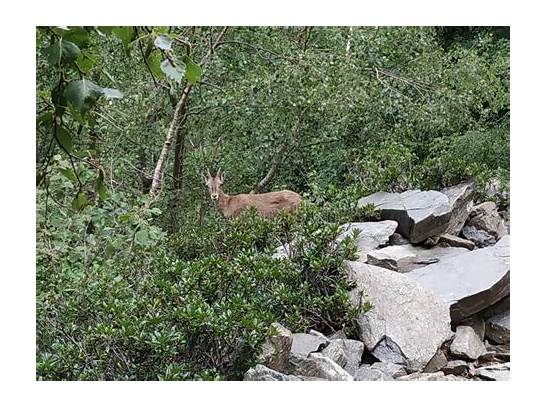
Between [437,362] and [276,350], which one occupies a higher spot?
[276,350]

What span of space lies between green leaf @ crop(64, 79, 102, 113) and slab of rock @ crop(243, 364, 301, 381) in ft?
5.47

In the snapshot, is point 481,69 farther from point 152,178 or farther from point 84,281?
point 84,281

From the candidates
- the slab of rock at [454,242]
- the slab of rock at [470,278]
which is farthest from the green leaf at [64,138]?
the slab of rock at [454,242]

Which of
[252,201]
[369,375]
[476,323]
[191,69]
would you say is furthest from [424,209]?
[191,69]

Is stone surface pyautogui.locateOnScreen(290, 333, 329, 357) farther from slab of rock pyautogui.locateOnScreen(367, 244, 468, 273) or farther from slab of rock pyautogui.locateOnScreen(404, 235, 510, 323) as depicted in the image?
slab of rock pyautogui.locateOnScreen(367, 244, 468, 273)

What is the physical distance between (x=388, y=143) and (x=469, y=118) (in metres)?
0.55

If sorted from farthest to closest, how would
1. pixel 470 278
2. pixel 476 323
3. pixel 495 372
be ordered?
pixel 470 278 < pixel 476 323 < pixel 495 372

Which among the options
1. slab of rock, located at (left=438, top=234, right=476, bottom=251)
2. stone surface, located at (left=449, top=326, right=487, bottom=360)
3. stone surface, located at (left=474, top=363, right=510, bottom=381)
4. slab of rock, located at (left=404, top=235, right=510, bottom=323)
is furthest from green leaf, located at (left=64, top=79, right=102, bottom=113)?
slab of rock, located at (left=438, top=234, right=476, bottom=251)

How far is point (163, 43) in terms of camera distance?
4.24ft

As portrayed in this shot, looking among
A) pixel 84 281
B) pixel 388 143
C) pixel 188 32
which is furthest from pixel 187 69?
pixel 388 143

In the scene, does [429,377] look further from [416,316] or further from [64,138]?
[64,138]

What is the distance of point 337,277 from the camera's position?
3.53 m

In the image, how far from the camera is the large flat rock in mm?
4469

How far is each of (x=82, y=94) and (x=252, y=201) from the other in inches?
147
